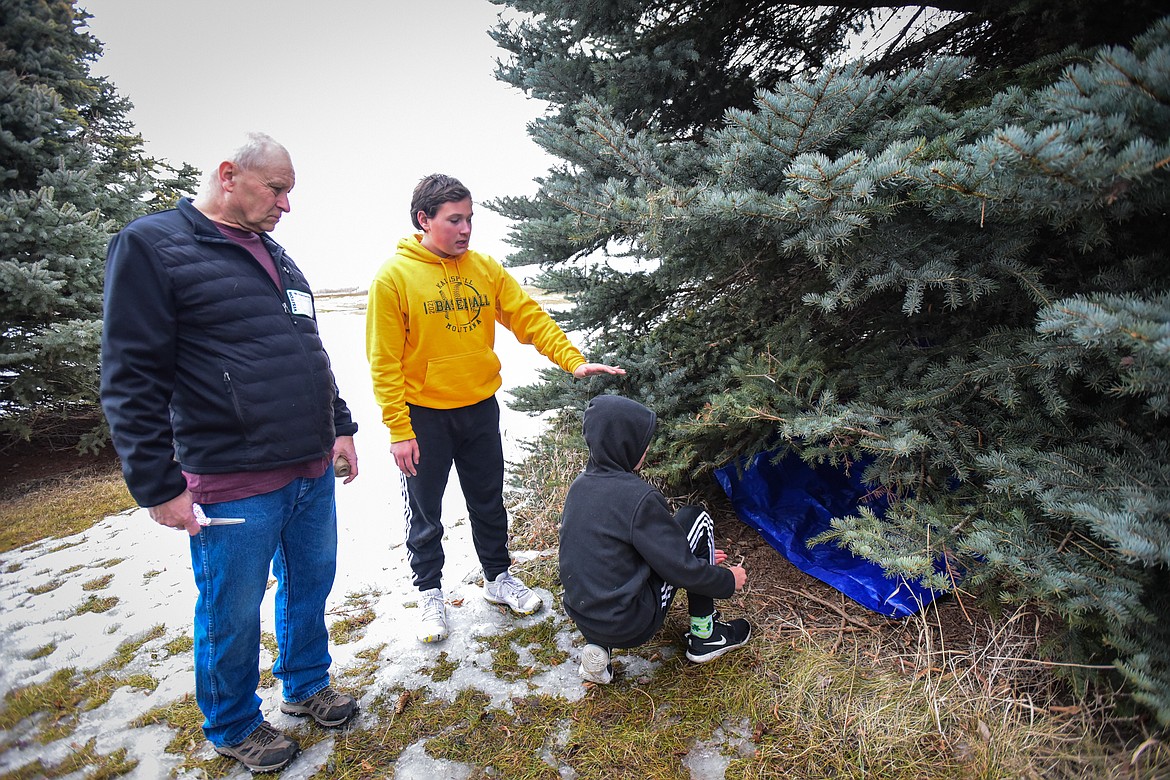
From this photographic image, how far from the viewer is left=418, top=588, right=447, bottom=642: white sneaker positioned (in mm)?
2537

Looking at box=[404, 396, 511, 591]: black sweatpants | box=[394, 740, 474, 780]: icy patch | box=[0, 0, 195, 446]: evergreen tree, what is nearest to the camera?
box=[394, 740, 474, 780]: icy patch

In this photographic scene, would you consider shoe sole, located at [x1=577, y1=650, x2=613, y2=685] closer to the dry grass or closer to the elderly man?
the elderly man

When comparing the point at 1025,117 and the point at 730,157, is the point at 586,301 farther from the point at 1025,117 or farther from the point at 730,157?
the point at 1025,117

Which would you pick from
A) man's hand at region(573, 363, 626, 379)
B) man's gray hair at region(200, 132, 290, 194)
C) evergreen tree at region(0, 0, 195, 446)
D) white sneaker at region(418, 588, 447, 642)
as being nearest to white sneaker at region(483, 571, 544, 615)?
white sneaker at region(418, 588, 447, 642)

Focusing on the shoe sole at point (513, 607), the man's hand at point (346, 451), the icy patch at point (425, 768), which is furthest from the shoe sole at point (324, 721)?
the man's hand at point (346, 451)

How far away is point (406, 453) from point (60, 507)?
4.67m

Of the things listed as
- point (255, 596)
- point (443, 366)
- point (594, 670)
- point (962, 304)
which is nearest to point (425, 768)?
point (594, 670)

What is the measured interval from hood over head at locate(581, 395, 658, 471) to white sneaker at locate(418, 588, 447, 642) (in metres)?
1.25

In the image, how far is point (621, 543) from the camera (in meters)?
1.99

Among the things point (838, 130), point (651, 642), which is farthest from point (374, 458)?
point (838, 130)

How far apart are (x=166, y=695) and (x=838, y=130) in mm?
3642

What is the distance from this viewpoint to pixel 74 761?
1.82 metres

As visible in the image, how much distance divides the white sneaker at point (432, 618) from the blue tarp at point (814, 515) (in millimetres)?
1687

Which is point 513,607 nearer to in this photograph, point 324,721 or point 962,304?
point 324,721
